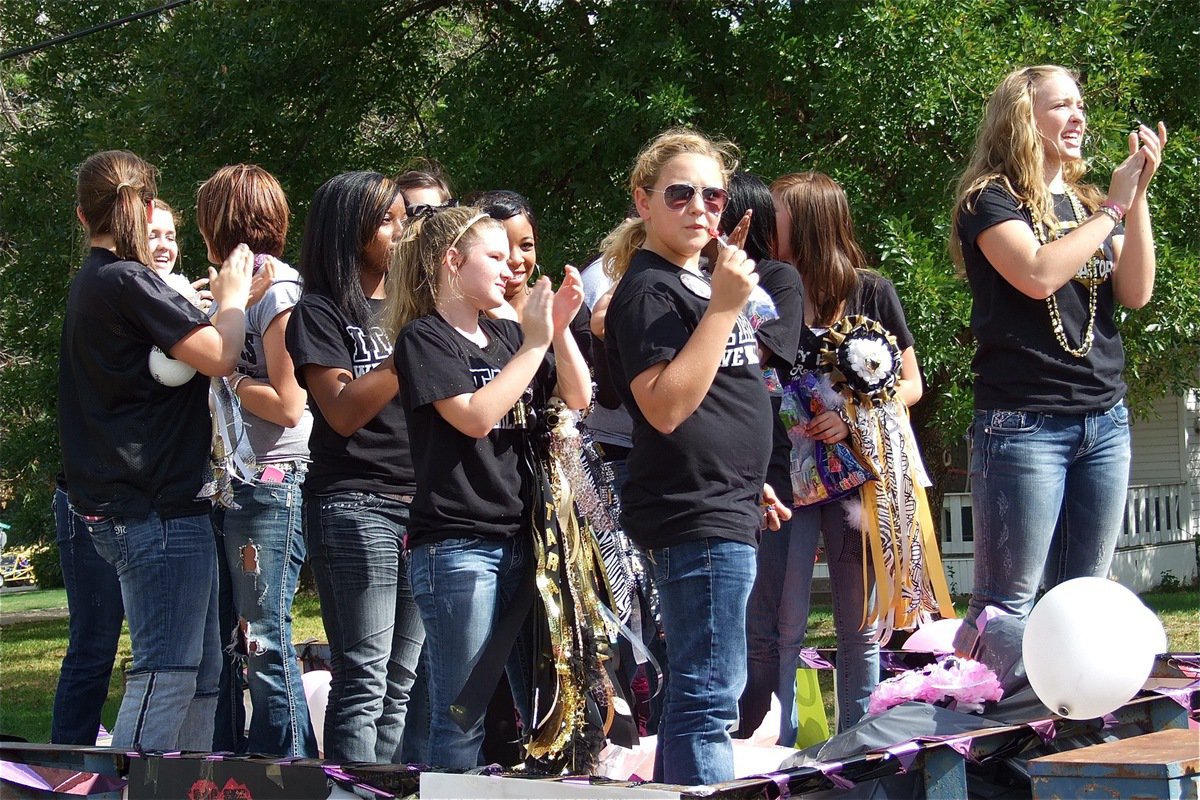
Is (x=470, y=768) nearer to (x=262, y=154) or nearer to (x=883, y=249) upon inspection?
(x=883, y=249)

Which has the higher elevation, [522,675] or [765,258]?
[765,258]

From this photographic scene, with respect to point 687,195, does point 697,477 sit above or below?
below

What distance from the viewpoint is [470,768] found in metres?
3.30

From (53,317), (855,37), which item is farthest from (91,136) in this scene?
(855,37)

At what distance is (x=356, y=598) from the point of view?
12.1ft

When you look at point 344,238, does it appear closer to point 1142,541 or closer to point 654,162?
point 654,162

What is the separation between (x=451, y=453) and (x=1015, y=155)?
1793 mm

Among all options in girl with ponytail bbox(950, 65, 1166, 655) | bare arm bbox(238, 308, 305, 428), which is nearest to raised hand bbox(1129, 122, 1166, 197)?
girl with ponytail bbox(950, 65, 1166, 655)

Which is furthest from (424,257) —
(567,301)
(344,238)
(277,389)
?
(277,389)

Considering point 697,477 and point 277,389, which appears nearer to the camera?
point 697,477

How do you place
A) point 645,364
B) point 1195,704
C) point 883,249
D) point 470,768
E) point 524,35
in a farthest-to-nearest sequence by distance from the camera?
point 524,35, point 883,249, point 1195,704, point 470,768, point 645,364

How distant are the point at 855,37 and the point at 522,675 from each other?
6706mm

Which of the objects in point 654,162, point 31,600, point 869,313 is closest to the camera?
point 654,162

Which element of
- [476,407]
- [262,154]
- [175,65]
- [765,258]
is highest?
[175,65]
